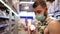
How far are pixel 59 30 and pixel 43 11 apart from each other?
33.8 inches

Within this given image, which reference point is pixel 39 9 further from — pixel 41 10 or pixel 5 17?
pixel 5 17

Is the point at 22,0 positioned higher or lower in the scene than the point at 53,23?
higher

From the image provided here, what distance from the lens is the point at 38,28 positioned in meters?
2.10

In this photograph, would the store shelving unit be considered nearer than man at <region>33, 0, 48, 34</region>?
No

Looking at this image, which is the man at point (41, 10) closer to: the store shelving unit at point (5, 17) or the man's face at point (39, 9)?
the man's face at point (39, 9)

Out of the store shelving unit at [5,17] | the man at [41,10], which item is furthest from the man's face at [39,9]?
the store shelving unit at [5,17]

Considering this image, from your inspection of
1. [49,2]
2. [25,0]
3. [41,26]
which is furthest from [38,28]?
[25,0]

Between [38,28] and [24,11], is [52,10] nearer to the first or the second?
[38,28]

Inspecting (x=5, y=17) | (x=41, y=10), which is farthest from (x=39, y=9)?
(x=5, y=17)

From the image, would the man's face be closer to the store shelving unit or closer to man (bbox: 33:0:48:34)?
man (bbox: 33:0:48:34)

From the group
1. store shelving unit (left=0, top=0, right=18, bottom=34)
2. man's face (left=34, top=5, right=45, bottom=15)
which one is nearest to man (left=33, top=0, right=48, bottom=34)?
man's face (left=34, top=5, right=45, bottom=15)

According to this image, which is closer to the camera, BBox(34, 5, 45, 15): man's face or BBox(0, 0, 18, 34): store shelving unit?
BBox(34, 5, 45, 15): man's face

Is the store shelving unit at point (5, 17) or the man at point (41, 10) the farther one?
the store shelving unit at point (5, 17)

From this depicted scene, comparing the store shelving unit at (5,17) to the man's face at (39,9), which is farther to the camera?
the store shelving unit at (5,17)
